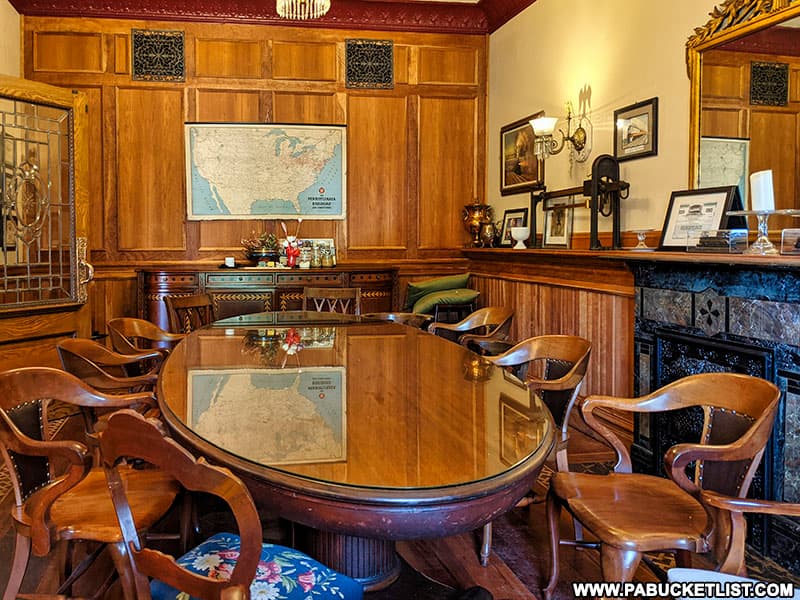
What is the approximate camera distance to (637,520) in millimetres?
2008

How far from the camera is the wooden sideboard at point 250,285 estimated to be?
6297mm

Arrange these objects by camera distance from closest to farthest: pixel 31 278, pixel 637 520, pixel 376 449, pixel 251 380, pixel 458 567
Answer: pixel 376 449 → pixel 637 520 → pixel 251 380 → pixel 458 567 → pixel 31 278

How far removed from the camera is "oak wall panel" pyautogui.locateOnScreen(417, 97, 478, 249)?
7227 mm

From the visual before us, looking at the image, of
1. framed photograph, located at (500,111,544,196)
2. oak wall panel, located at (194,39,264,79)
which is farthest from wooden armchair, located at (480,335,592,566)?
oak wall panel, located at (194,39,264,79)

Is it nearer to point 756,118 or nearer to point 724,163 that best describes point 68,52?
point 724,163

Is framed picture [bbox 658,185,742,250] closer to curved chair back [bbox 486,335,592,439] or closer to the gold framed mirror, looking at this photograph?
the gold framed mirror

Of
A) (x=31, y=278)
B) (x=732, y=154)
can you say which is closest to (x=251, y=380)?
(x=732, y=154)

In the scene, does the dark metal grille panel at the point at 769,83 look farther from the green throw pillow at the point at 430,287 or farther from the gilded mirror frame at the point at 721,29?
the green throw pillow at the point at 430,287

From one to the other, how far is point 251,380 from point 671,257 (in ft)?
6.37

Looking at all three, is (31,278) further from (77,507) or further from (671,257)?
(671,257)

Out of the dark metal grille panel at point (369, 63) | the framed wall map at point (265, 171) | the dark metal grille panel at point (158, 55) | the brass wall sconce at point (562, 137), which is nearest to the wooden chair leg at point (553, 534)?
the brass wall sconce at point (562, 137)

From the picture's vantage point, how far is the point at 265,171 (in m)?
7.00

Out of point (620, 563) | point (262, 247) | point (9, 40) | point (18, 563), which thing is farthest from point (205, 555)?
point (9, 40)

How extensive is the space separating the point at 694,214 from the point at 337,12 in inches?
178
